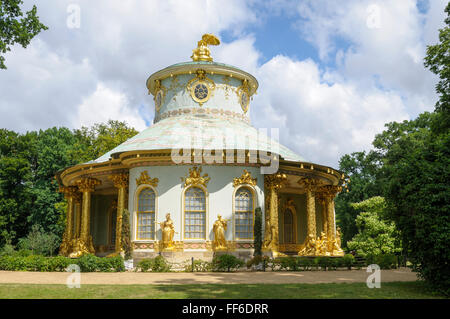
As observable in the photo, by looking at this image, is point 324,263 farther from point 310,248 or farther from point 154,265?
point 154,265

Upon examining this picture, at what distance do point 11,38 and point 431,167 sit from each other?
537 inches

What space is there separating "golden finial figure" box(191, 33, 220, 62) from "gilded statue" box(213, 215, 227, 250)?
12.0m

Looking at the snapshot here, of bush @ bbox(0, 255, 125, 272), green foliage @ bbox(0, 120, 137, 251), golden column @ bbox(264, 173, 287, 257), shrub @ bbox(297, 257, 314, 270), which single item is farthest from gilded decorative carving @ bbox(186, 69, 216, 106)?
green foliage @ bbox(0, 120, 137, 251)

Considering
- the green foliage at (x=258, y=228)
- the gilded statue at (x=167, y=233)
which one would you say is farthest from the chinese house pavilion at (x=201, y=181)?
the green foliage at (x=258, y=228)

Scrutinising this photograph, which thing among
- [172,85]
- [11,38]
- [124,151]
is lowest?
[124,151]

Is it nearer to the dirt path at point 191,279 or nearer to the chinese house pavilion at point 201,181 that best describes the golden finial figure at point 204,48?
the chinese house pavilion at point 201,181

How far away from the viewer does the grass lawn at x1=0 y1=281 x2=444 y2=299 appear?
383 inches

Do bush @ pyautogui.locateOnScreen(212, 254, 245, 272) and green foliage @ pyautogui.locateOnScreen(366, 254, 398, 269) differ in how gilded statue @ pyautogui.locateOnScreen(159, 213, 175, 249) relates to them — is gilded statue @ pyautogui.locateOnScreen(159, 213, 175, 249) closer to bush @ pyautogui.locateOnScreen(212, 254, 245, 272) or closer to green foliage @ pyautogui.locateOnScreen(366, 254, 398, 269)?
bush @ pyautogui.locateOnScreen(212, 254, 245, 272)

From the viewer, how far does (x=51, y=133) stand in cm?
4381

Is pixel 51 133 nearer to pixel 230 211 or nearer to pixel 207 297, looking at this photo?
pixel 230 211

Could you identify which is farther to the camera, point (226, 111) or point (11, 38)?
point (226, 111)

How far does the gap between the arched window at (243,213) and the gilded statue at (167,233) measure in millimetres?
2990

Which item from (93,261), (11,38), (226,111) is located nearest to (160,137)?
(226,111)

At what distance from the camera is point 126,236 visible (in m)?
19.3
